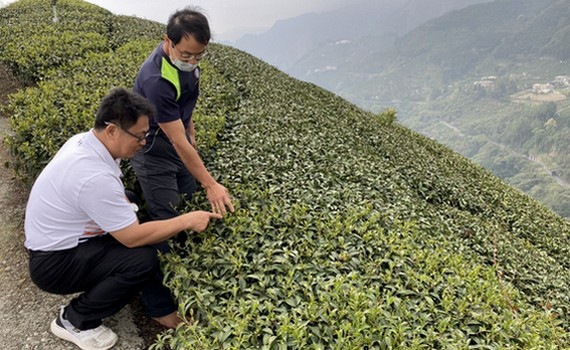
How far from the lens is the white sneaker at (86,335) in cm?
299

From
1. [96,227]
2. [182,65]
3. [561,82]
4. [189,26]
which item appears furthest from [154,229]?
[561,82]

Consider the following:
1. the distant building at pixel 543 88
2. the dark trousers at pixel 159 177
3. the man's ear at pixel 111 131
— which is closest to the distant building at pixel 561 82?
the distant building at pixel 543 88

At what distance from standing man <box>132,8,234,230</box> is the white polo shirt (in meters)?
0.64

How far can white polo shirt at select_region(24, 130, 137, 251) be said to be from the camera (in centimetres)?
255

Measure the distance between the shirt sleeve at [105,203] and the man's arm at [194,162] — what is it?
28.4 inches

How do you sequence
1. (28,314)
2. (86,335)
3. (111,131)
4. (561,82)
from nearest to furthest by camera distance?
(111,131) < (86,335) < (28,314) < (561,82)

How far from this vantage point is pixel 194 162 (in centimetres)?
324

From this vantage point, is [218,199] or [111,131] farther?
[218,199]

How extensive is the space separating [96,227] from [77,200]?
0.35 metres

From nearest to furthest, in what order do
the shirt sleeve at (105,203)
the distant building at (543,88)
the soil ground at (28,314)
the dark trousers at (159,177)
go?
the shirt sleeve at (105,203), the soil ground at (28,314), the dark trousers at (159,177), the distant building at (543,88)

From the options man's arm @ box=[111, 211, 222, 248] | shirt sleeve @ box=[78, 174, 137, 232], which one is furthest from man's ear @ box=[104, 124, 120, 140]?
man's arm @ box=[111, 211, 222, 248]

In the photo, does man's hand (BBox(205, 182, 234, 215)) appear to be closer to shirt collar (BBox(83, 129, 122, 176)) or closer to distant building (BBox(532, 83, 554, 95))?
shirt collar (BBox(83, 129, 122, 176))

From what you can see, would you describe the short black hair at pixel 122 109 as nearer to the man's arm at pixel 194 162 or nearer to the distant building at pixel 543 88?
the man's arm at pixel 194 162

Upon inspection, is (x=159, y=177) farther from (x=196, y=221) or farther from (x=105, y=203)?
(x=105, y=203)
